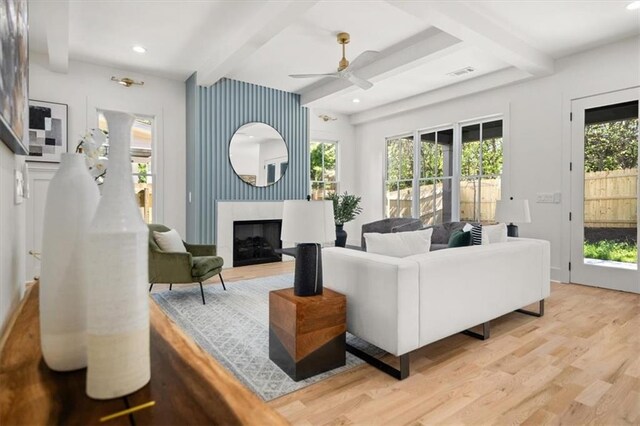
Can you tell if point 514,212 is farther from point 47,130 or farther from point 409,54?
point 47,130

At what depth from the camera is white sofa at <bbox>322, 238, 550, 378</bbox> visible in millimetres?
2016

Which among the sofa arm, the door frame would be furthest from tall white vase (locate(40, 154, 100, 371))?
the door frame

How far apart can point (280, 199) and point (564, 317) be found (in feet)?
14.2

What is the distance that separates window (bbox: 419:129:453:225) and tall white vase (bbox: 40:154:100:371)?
20.2ft

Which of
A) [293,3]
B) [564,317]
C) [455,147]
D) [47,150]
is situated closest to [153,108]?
[47,150]

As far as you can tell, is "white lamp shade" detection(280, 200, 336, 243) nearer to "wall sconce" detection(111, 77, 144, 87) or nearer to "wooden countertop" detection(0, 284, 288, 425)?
"wooden countertop" detection(0, 284, 288, 425)

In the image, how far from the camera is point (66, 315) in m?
0.65

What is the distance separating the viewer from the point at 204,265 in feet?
11.7

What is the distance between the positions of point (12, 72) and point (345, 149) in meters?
7.11

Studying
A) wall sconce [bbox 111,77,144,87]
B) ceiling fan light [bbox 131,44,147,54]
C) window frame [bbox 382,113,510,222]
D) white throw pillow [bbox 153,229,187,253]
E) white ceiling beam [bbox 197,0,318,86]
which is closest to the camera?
white ceiling beam [bbox 197,0,318,86]

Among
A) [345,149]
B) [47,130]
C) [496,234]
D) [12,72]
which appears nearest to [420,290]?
[496,234]

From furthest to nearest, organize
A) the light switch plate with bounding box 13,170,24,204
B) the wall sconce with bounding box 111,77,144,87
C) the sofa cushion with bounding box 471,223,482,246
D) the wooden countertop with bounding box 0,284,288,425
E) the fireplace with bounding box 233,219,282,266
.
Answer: the fireplace with bounding box 233,219,282,266 < the wall sconce with bounding box 111,77,144,87 < the sofa cushion with bounding box 471,223,482,246 < the light switch plate with bounding box 13,170,24,204 < the wooden countertop with bounding box 0,284,288,425

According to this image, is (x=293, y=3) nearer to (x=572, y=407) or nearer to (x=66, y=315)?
(x=66, y=315)

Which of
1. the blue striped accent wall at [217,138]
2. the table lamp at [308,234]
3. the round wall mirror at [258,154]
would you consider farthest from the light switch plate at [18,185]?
the round wall mirror at [258,154]
